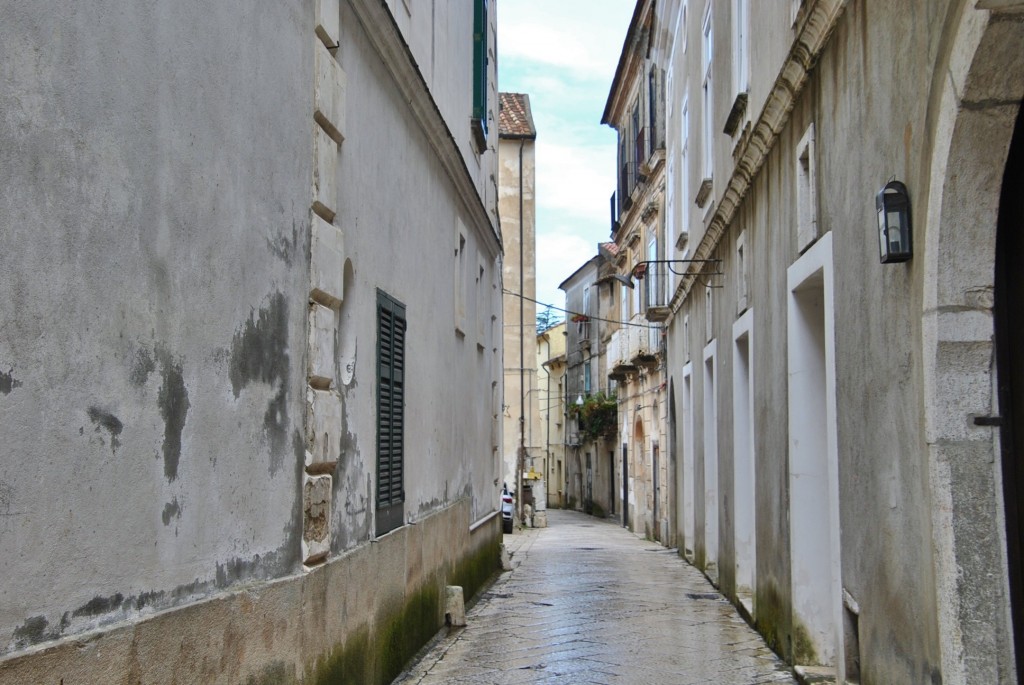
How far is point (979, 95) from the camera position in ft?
13.2

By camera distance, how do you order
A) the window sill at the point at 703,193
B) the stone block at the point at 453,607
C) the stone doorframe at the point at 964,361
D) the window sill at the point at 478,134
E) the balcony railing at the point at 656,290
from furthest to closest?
1. the balcony railing at the point at 656,290
2. the window sill at the point at 703,193
3. the window sill at the point at 478,134
4. the stone block at the point at 453,607
5. the stone doorframe at the point at 964,361

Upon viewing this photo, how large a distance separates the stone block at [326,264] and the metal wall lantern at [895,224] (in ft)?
9.21

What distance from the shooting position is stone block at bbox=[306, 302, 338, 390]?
5.91 m

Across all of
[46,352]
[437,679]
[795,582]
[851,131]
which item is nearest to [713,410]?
[795,582]

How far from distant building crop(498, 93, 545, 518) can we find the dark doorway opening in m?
26.8

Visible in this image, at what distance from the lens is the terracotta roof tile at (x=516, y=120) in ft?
103

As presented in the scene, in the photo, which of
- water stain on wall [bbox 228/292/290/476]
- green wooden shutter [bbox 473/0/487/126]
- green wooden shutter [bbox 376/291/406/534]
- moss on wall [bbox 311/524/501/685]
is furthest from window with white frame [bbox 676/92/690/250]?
water stain on wall [bbox 228/292/290/476]

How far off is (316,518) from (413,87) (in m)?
4.08

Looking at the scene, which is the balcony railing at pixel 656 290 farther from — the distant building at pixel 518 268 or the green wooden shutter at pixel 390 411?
the green wooden shutter at pixel 390 411

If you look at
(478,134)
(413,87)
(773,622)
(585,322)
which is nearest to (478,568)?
(773,622)

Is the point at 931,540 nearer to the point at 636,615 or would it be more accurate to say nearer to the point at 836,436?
the point at 836,436

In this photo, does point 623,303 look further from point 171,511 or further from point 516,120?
point 171,511

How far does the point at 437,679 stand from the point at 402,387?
6.99ft

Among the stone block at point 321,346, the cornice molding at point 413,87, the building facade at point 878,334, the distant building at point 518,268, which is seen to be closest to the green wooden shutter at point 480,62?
the cornice molding at point 413,87
